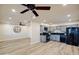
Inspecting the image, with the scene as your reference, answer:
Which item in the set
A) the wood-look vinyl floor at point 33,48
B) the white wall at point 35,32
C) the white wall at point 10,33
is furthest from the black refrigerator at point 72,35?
the white wall at point 10,33

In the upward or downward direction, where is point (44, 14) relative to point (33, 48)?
upward

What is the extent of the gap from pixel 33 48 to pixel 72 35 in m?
0.83

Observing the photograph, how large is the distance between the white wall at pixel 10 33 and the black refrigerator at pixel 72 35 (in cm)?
82

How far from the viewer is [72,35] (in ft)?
7.41

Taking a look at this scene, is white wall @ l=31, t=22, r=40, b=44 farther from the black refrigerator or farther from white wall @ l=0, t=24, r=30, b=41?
the black refrigerator

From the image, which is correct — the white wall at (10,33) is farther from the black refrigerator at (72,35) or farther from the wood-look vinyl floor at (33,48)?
the black refrigerator at (72,35)

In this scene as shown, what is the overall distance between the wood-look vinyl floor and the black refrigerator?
0.29ft

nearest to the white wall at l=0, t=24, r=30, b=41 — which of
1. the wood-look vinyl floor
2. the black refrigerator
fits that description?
the wood-look vinyl floor

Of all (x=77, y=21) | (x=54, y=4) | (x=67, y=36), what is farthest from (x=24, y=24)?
(x=77, y=21)

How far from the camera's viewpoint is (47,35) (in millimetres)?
2324

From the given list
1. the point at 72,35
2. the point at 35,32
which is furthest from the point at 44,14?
the point at 72,35

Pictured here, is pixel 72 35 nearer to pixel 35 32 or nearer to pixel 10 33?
pixel 35 32
